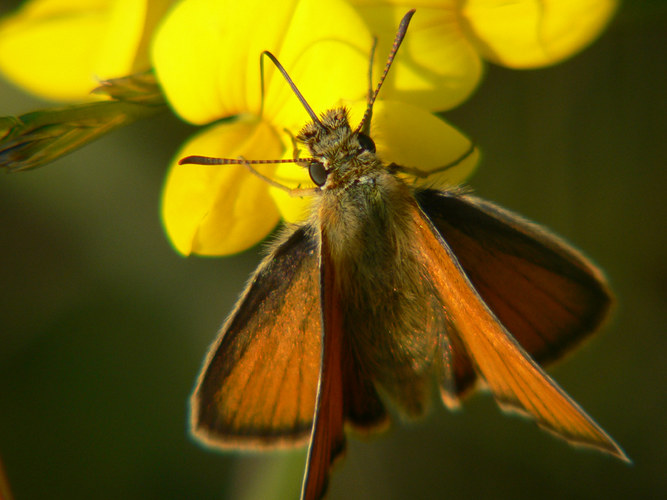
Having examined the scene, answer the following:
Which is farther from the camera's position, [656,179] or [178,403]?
[178,403]

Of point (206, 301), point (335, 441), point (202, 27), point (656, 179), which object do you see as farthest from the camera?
point (206, 301)

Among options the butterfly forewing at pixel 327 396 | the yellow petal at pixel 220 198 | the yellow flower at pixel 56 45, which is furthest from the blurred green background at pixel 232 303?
the yellow petal at pixel 220 198

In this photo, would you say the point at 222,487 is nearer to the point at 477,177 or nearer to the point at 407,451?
the point at 407,451

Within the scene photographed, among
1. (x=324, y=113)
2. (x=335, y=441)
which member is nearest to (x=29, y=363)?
(x=335, y=441)

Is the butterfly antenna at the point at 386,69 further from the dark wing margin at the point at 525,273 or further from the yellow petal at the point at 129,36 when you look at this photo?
the yellow petal at the point at 129,36

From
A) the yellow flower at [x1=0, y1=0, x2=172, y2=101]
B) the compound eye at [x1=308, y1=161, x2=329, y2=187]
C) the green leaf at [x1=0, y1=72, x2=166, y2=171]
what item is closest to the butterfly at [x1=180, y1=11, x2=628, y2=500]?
the compound eye at [x1=308, y1=161, x2=329, y2=187]

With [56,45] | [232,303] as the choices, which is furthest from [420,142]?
[232,303]
